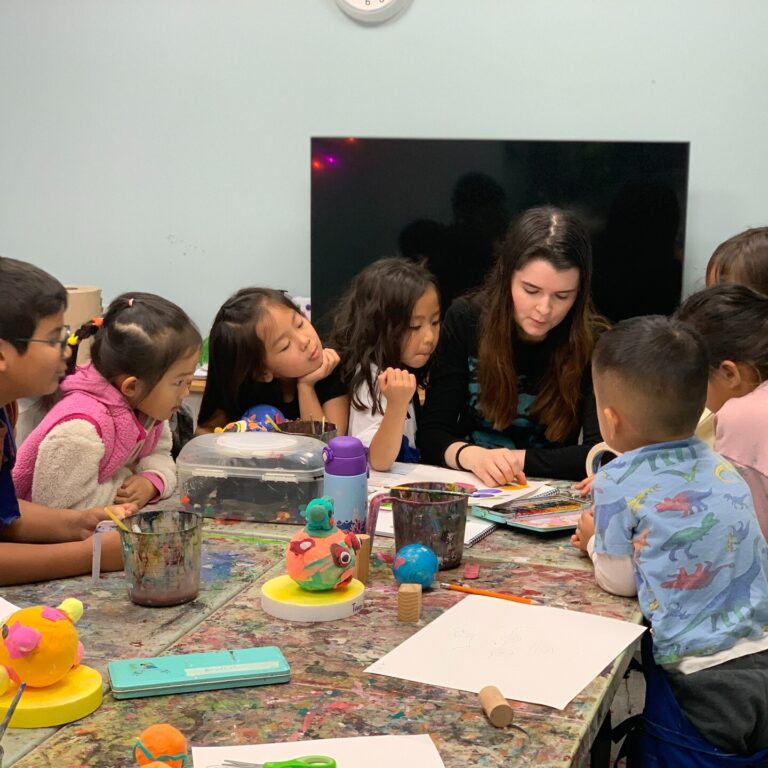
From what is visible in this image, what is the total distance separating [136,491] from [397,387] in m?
0.67

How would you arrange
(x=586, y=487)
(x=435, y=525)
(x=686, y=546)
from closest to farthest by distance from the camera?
1. (x=686, y=546)
2. (x=435, y=525)
3. (x=586, y=487)

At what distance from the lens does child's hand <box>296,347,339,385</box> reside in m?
2.48

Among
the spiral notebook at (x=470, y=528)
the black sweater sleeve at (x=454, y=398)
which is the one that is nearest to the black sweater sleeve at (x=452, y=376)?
the black sweater sleeve at (x=454, y=398)

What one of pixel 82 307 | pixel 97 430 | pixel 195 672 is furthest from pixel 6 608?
pixel 82 307

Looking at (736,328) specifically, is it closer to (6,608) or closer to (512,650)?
(512,650)

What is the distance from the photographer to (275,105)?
4.16 metres

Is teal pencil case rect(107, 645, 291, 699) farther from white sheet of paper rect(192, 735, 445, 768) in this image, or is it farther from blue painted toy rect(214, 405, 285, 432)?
blue painted toy rect(214, 405, 285, 432)

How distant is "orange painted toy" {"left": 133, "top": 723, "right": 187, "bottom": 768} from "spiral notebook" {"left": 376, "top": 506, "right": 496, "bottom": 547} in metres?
0.77

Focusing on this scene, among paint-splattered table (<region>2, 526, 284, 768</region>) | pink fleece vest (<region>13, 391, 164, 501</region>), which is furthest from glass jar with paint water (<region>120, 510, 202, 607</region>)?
pink fleece vest (<region>13, 391, 164, 501</region>)

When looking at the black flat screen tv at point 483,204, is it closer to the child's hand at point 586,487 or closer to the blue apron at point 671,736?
the child's hand at point 586,487

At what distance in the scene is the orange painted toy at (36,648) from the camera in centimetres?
105

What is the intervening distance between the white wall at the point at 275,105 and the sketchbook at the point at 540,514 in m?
2.15

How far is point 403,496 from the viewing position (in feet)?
5.46

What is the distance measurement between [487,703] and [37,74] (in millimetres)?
4121
